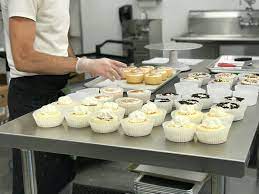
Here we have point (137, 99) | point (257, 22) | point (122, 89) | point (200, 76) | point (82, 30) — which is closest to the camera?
point (137, 99)

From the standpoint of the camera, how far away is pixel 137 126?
1216 mm

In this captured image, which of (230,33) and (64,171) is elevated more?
(230,33)

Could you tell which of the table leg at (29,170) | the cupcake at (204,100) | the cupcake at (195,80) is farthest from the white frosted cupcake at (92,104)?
the cupcake at (195,80)

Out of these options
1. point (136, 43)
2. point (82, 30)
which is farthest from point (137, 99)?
point (82, 30)

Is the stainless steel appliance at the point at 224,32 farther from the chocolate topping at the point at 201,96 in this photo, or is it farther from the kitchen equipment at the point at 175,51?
the chocolate topping at the point at 201,96

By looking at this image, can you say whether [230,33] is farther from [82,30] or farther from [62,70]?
[62,70]

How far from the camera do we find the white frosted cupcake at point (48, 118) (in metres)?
1.34

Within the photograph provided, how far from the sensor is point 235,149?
1.11 m

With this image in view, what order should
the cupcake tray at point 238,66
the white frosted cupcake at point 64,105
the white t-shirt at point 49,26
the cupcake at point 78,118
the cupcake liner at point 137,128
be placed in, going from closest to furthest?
the cupcake liner at point 137,128 < the cupcake at point 78,118 < the white frosted cupcake at point 64,105 < the white t-shirt at point 49,26 < the cupcake tray at point 238,66

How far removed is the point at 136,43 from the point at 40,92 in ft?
8.85

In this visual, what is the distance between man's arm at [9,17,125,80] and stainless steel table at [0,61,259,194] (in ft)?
0.87

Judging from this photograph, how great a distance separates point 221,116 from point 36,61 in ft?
2.48

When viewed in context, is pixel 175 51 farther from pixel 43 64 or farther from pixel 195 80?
pixel 43 64

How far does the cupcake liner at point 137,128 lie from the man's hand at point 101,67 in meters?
0.38
